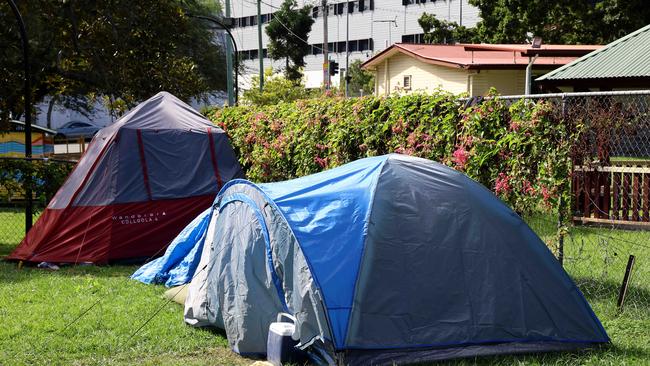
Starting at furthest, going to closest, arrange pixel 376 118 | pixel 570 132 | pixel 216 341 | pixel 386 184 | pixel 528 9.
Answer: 1. pixel 528 9
2. pixel 376 118
3. pixel 570 132
4. pixel 216 341
5. pixel 386 184

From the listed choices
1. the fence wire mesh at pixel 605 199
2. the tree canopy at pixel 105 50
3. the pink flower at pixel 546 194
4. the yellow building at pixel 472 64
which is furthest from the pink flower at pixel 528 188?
the yellow building at pixel 472 64

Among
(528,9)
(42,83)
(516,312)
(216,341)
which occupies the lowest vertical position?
(216,341)

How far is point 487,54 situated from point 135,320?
21311 millimetres

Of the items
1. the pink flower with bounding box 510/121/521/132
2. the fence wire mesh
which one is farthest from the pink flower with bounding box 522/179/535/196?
the pink flower with bounding box 510/121/521/132

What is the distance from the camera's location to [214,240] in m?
7.13

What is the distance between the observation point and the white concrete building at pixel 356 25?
1949 inches

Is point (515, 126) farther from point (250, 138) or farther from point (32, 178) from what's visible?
point (32, 178)

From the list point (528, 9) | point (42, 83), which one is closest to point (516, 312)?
point (42, 83)

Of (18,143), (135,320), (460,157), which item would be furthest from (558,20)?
(135,320)

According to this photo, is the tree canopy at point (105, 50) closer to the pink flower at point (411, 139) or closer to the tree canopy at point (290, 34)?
the pink flower at point (411, 139)

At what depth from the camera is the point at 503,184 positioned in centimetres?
805

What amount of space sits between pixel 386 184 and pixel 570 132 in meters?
2.39

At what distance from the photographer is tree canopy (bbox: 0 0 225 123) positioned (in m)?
15.1

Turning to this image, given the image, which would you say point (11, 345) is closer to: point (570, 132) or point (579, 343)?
point (579, 343)
